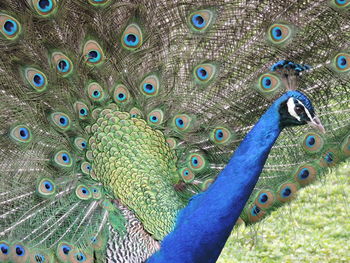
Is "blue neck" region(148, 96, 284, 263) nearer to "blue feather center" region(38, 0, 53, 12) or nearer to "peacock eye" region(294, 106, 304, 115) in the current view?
"peacock eye" region(294, 106, 304, 115)

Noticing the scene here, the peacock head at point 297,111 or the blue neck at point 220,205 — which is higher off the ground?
the peacock head at point 297,111

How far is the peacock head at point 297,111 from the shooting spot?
2.01 metres

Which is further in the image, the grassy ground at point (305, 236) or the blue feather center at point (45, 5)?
the grassy ground at point (305, 236)

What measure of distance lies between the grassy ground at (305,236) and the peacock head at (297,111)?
160 centimetres

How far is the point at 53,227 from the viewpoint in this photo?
2.65m

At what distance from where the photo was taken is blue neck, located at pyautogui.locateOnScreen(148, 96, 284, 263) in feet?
6.90

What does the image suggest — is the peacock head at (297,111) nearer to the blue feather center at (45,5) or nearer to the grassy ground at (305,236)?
the blue feather center at (45,5)

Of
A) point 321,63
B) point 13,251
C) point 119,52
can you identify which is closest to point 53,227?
point 13,251

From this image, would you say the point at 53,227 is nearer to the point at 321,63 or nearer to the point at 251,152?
the point at 251,152

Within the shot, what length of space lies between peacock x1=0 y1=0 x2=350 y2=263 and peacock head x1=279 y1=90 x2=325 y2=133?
0.14 metres

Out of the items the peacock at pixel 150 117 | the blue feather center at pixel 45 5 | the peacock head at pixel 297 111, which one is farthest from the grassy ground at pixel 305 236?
the blue feather center at pixel 45 5

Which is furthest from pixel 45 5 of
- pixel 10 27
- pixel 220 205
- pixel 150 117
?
pixel 220 205

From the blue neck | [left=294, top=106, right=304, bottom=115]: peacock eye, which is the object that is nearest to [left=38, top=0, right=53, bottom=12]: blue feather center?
the blue neck

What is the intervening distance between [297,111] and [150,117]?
788 mm
